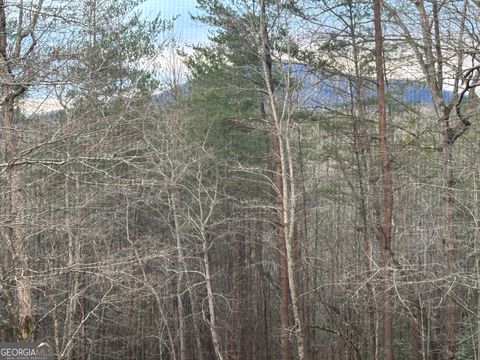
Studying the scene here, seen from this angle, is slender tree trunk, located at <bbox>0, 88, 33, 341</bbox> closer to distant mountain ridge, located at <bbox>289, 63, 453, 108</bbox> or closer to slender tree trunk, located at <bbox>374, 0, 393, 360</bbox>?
slender tree trunk, located at <bbox>374, 0, 393, 360</bbox>

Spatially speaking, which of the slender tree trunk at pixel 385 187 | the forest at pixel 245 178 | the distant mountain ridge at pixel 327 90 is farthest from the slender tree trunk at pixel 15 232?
the distant mountain ridge at pixel 327 90

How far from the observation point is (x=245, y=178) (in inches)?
780

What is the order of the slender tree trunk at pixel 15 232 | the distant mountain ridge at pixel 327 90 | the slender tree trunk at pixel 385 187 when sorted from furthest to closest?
1. the distant mountain ridge at pixel 327 90
2. the slender tree trunk at pixel 385 187
3. the slender tree trunk at pixel 15 232

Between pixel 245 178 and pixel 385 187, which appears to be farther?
pixel 245 178

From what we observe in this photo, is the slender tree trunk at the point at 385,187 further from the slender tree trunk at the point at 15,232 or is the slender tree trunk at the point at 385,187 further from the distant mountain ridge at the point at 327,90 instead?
the slender tree trunk at the point at 15,232

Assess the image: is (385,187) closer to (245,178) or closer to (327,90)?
(327,90)

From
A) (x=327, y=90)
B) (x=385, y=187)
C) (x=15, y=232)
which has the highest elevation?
(x=327, y=90)

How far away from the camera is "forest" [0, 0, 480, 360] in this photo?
7223 mm

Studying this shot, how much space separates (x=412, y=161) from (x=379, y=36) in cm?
301

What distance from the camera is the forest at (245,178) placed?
23.7ft

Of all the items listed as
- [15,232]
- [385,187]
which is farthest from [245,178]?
[15,232]

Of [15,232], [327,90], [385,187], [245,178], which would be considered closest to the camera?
[15,232]

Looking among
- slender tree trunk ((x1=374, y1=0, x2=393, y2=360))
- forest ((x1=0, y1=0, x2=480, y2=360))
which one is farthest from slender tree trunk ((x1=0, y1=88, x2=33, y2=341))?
slender tree trunk ((x1=374, y1=0, x2=393, y2=360))

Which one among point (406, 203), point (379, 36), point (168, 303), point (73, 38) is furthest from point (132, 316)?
point (73, 38)
